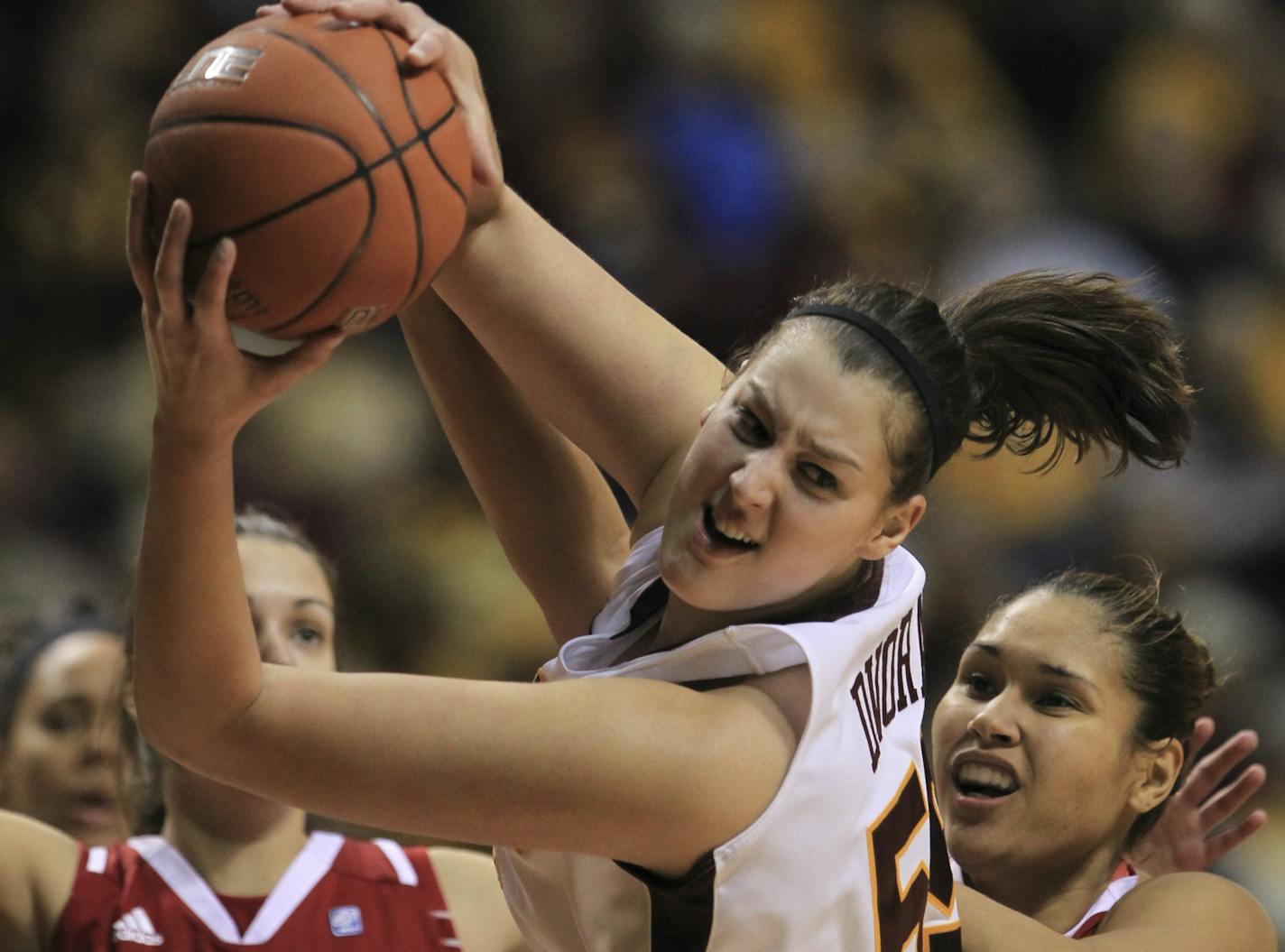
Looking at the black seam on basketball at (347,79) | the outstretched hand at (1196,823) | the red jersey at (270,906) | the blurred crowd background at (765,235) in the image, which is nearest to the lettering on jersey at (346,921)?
the red jersey at (270,906)

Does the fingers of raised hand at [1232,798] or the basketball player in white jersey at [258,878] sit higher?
the fingers of raised hand at [1232,798]

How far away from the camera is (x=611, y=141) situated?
5637 mm

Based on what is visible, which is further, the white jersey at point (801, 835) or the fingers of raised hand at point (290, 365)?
the white jersey at point (801, 835)

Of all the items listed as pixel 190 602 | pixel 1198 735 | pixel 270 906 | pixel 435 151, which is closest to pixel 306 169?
pixel 435 151

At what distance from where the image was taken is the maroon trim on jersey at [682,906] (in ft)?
5.89

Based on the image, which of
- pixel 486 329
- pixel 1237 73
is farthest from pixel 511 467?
pixel 1237 73

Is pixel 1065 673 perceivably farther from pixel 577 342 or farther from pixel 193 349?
pixel 193 349

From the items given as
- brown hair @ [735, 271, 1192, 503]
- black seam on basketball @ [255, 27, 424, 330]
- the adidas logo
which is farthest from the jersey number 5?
the adidas logo

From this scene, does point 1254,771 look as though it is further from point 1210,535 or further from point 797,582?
point 1210,535

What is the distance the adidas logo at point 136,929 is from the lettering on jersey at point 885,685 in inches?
59.0

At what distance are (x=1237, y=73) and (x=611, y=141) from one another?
2.48 metres

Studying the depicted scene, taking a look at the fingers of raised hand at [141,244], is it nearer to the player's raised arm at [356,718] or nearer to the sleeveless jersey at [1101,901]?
the player's raised arm at [356,718]

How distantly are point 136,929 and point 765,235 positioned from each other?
11.4 ft

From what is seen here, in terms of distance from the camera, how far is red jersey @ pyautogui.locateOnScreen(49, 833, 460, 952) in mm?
2848
